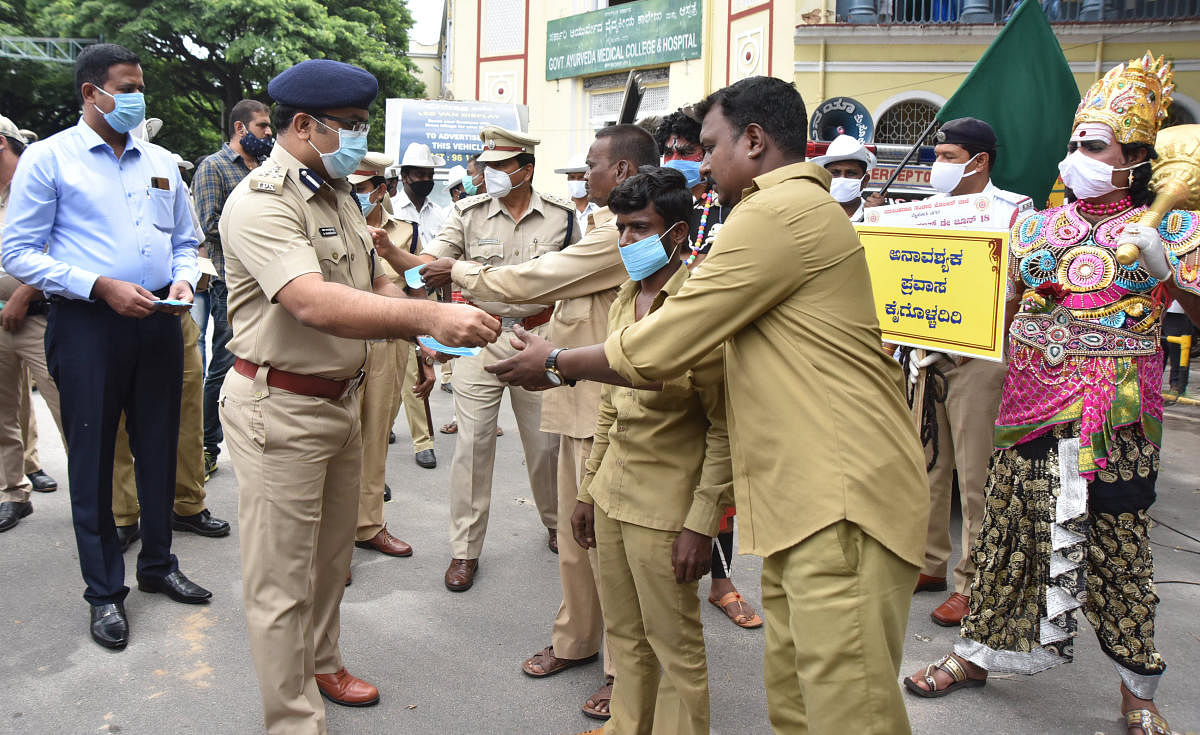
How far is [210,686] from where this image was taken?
347cm

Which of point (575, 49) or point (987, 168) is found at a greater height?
point (575, 49)

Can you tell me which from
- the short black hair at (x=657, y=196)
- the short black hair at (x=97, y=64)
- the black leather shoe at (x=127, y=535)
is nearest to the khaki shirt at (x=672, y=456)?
the short black hair at (x=657, y=196)

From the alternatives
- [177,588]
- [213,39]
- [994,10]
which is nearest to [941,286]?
[177,588]

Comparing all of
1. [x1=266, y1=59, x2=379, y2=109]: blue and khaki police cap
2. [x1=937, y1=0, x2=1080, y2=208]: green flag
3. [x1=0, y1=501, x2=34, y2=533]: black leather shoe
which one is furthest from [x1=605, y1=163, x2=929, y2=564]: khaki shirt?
[x1=0, y1=501, x2=34, y2=533]: black leather shoe

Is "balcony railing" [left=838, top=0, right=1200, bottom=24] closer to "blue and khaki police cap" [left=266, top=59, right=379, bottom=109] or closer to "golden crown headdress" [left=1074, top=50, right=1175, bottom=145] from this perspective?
"golden crown headdress" [left=1074, top=50, right=1175, bottom=145]

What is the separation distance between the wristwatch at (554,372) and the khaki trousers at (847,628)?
82 cm

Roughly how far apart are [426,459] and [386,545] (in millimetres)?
1866

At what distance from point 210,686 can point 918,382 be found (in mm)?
3369

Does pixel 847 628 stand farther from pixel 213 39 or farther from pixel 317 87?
pixel 213 39

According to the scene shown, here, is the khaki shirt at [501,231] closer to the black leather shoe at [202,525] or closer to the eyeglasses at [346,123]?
the eyeglasses at [346,123]

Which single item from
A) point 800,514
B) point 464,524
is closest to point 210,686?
point 464,524

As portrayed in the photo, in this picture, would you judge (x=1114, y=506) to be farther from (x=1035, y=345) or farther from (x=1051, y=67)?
(x=1051, y=67)

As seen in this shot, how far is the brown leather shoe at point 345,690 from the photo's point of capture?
3398 millimetres

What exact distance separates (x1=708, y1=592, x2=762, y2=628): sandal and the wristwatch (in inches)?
78.5
